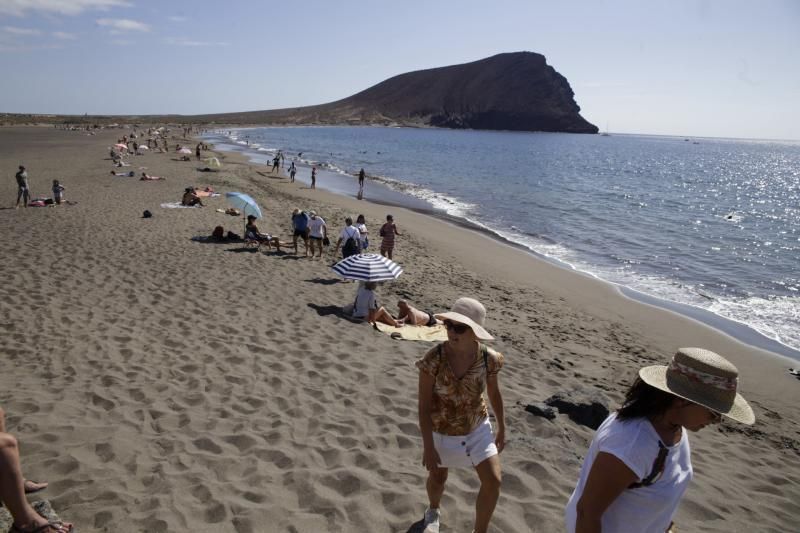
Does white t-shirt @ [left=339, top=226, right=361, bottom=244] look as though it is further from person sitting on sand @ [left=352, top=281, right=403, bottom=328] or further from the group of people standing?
the group of people standing

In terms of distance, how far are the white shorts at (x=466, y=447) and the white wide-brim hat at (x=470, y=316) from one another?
665mm

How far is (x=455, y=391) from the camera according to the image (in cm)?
317

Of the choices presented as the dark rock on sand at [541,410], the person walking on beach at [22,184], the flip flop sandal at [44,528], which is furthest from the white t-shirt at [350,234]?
the person walking on beach at [22,184]

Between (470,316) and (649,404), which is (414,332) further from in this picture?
(649,404)

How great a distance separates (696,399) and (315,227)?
446 inches

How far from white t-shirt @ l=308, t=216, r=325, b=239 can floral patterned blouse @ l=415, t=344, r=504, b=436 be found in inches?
390

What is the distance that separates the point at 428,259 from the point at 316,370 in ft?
28.2

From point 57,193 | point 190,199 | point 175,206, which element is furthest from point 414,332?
point 57,193

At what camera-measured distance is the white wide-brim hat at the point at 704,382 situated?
205 cm

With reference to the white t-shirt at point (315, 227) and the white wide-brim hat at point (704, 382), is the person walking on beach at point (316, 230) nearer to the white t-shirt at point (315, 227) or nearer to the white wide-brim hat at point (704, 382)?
the white t-shirt at point (315, 227)

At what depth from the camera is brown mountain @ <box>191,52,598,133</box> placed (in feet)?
562

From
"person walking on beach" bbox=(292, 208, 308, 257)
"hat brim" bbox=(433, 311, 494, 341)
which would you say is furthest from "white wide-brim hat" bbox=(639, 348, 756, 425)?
"person walking on beach" bbox=(292, 208, 308, 257)

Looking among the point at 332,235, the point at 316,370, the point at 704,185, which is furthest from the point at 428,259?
the point at 704,185

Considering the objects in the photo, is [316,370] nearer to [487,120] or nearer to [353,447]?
[353,447]
